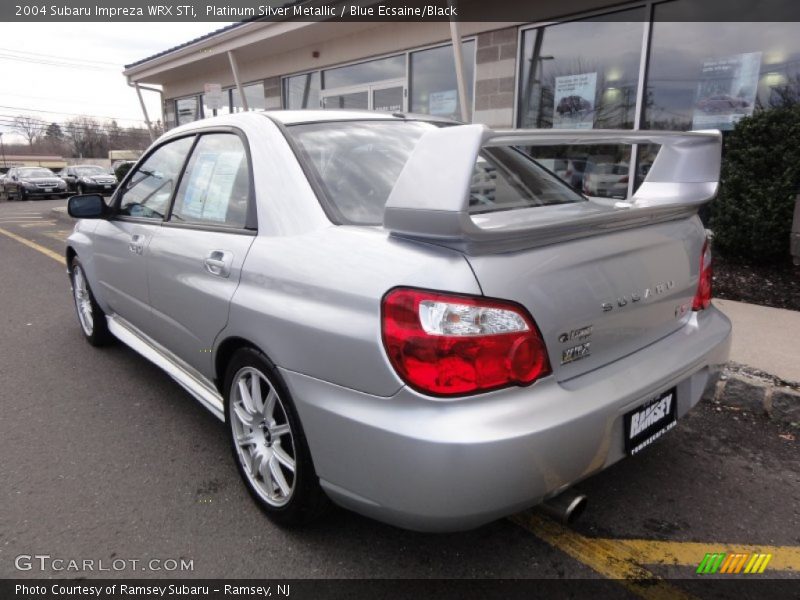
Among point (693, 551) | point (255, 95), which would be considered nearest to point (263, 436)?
point (693, 551)

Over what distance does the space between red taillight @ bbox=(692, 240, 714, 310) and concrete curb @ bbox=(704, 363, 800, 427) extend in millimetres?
951

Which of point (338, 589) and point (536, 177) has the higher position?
point (536, 177)

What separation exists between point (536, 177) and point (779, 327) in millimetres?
2852

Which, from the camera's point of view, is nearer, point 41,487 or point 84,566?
point 84,566

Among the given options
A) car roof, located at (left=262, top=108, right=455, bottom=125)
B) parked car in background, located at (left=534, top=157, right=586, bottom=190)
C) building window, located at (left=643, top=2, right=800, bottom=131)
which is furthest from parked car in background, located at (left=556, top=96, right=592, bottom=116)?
car roof, located at (left=262, top=108, right=455, bottom=125)

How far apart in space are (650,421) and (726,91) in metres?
5.93

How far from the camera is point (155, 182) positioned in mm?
3441

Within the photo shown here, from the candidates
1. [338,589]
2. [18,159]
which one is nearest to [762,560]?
[338,589]

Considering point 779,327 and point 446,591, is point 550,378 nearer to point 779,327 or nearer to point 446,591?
point 446,591

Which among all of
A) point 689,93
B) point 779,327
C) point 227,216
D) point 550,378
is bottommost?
point 779,327

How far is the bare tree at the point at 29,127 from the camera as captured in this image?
78.2 metres

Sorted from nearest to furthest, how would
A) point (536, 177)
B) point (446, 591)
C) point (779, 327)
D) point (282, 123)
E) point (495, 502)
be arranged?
point (495, 502), point (446, 591), point (282, 123), point (536, 177), point (779, 327)

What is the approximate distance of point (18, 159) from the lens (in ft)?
253

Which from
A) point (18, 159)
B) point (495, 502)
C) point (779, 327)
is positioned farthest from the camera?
point (18, 159)
